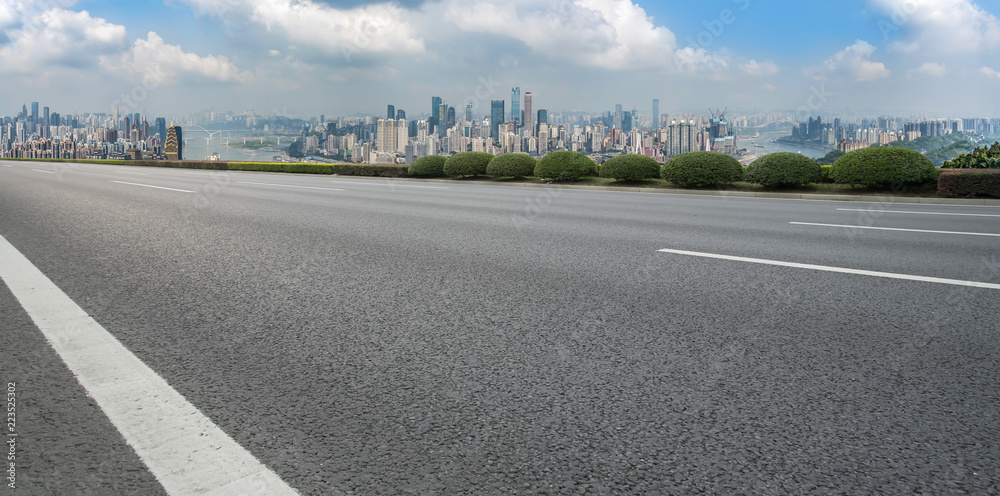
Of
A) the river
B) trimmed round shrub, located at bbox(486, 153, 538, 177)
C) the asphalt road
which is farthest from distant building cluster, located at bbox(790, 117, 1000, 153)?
the river

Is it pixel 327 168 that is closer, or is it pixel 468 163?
pixel 468 163

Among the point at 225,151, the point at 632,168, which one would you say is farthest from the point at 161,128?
the point at 632,168

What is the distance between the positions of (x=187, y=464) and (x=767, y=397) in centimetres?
222

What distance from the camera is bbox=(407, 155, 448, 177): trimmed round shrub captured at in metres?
27.9

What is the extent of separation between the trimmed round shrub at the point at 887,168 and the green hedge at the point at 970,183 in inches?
41.1

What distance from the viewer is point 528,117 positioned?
132ft

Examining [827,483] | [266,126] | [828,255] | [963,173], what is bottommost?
[827,483]

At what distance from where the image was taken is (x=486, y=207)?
11812 millimetres

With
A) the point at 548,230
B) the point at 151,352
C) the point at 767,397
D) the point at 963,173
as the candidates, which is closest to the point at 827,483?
the point at 767,397

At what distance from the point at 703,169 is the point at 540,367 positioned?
720 inches

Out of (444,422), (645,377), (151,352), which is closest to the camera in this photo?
(444,422)

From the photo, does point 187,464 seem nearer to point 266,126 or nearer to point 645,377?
point 645,377

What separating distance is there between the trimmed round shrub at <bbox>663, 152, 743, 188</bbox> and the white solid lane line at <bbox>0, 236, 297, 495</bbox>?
735 inches

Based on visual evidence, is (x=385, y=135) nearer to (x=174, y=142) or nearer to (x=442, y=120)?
(x=442, y=120)
